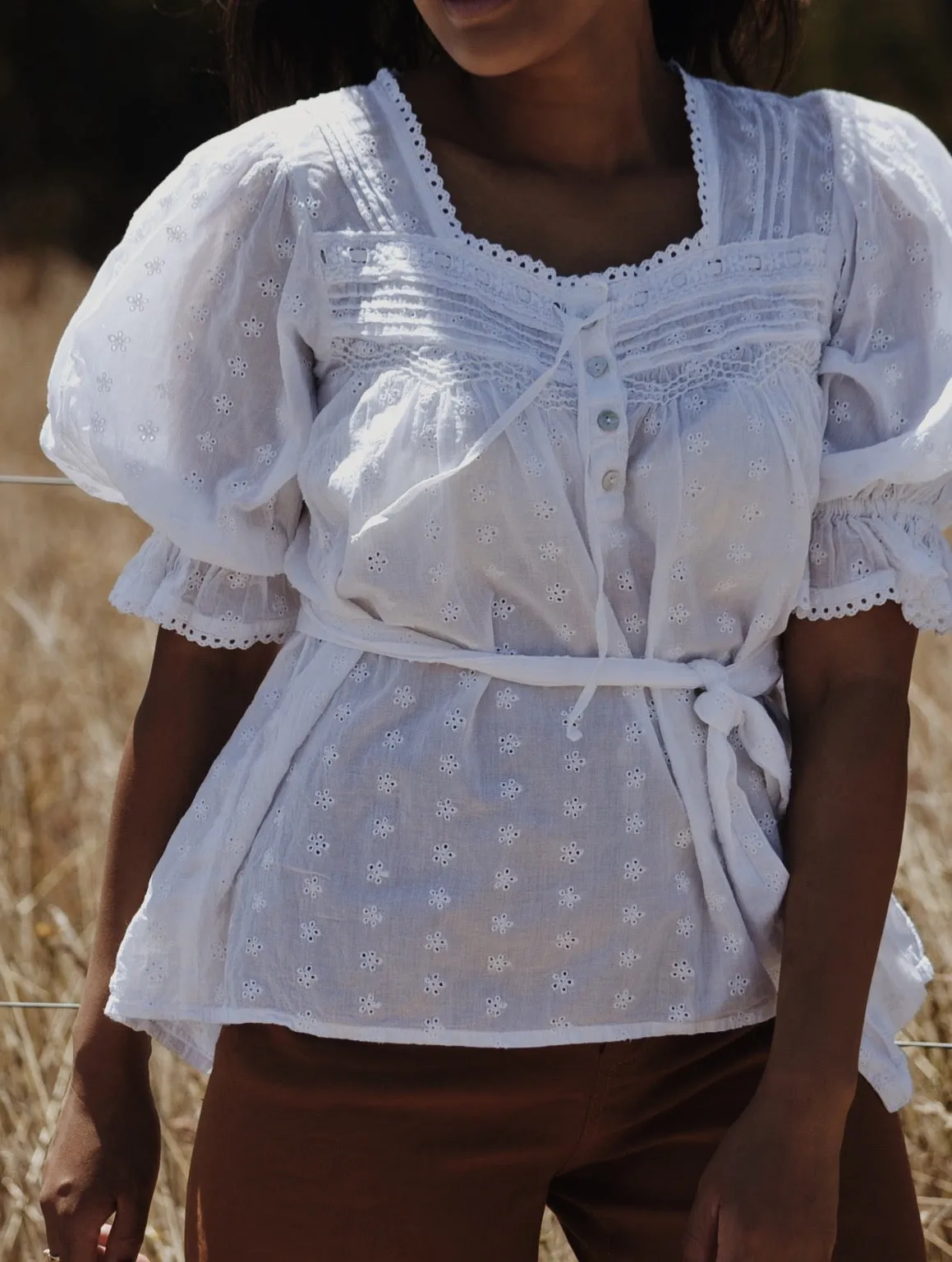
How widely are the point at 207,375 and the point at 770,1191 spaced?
2.01ft

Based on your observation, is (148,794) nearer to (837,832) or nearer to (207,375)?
(207,375)

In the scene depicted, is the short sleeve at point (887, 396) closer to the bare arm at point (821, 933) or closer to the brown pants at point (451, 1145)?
the bare arm at point (821, 933)

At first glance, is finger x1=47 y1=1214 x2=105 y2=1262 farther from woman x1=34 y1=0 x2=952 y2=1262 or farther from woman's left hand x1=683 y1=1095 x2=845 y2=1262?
woman's left hand x1=683 y1=1095 x2=845 y2=1262

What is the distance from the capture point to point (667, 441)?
1125 millimetres

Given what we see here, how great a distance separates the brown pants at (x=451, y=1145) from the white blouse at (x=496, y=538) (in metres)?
0.03

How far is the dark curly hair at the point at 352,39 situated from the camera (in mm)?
1400

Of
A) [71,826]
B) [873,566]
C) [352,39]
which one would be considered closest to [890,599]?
[873,566]

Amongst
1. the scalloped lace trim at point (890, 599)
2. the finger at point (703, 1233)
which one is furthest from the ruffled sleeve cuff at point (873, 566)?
the finger at point (703, 1233)

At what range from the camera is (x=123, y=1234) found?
124 centimetres

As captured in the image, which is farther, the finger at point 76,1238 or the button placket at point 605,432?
the finger at point 76,1238

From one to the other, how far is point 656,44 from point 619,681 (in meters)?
0.60

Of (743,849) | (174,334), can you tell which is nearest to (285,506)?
(174,334)

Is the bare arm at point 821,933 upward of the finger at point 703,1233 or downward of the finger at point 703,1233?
upward

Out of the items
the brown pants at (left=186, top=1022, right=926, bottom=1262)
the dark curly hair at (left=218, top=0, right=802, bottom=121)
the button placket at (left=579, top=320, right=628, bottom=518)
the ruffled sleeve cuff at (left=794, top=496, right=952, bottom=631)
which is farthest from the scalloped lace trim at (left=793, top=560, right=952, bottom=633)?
the dark curly hair at (left=218, top=0, right=802, bottom=121)
